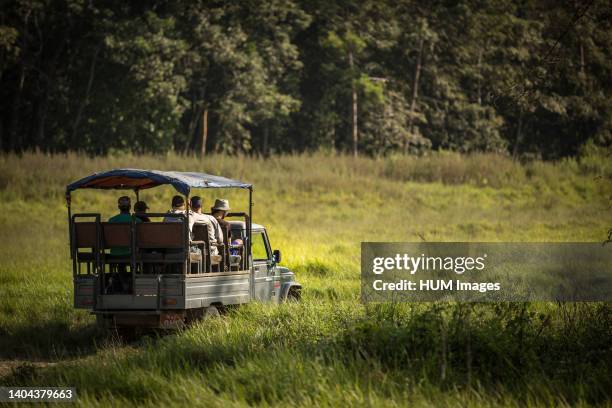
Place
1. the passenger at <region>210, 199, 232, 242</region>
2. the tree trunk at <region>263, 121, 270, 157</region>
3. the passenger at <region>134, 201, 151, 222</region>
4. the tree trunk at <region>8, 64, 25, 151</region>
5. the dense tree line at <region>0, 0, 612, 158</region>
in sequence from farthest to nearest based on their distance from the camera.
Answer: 1. the tree trunk at <region>263, 121, 270, 157</region>
2. the tree trunk at <region>8, 64, 25, 151</region>
3. the dense tree line at <region>0, 0, 612, 158</region>
4. the passenger at <region>210, 199, 232, 242</region>
5. the passenger at <region>134, 201, 151, 222</region>

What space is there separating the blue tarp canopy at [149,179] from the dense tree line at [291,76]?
32.7 m

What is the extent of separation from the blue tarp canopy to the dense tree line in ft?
107

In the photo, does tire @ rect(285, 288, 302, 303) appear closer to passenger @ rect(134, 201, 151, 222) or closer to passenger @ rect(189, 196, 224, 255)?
passenger @ rect(189, 196, 224, 255)

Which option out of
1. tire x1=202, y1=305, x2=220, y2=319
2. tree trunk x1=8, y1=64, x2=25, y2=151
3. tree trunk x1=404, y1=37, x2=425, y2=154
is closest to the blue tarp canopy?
tire x1=202, y1=305, x2=220, y2=319

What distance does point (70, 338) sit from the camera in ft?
48.1

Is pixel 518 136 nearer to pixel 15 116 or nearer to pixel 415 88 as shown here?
pixel 415 88

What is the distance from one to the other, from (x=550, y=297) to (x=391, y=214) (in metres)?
19.8

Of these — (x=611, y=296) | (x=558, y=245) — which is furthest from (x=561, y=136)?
(x=611, y=296)

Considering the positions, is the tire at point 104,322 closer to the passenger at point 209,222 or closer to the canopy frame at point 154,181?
the canopy frame at point 154,181

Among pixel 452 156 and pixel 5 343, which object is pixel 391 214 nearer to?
pixel 452 156

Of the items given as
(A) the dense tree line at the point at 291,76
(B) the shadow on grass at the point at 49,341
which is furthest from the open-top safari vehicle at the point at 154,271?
(A) the dense tree line at the point at 291,76

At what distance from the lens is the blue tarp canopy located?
1402cm

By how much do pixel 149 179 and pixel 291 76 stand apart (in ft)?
137

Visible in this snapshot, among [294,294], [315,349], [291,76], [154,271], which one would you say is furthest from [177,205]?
[291,76]
